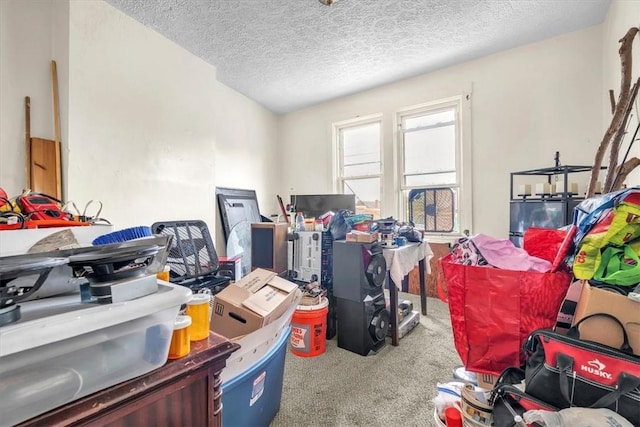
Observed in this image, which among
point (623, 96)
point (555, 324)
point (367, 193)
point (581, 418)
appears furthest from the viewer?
point (367, 193)

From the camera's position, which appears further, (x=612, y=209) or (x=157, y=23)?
(x=157, y=23)

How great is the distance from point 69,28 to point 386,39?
272cm

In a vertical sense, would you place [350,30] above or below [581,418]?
above

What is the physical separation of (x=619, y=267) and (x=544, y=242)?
47cm

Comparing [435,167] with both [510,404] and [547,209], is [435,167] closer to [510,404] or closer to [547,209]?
[547,209]

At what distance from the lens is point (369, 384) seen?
5.82ft

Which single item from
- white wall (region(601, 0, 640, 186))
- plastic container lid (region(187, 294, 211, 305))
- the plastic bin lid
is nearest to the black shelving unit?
white wall (region(601, 0, 640, 186))

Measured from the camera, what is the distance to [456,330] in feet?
4.09

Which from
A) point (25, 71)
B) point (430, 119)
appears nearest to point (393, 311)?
point (430, 119)

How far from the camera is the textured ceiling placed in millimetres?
2371

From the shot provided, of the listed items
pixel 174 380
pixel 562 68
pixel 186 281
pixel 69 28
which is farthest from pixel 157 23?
pixel 562 68

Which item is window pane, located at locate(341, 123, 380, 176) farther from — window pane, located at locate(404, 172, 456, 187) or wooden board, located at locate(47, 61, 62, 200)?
wooden board, located at locate(47, 61, 62, 200)

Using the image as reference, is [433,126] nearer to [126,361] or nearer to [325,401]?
[325,401]

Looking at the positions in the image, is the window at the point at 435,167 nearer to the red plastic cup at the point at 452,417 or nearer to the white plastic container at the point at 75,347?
the red plastic cup at the point at 452,417
